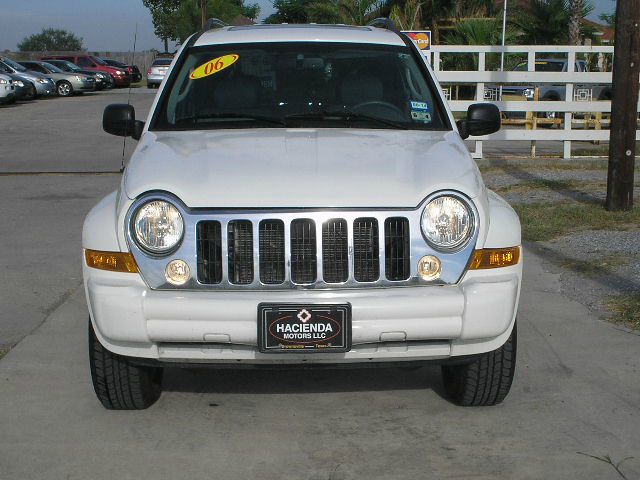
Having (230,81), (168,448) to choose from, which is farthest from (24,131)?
(168,448)

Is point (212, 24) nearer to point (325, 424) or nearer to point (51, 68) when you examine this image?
point (325, 424)

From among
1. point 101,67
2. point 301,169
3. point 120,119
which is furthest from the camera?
point 101,67

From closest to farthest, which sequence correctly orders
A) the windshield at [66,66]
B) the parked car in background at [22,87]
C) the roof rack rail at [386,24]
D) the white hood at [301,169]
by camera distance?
the white hood at [301,169] → the roof rack rail at [386,24] → the parked car in background at [22,87] → the windshield at [66,66]

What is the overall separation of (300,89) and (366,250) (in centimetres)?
163

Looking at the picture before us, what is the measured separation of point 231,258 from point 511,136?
11870mm

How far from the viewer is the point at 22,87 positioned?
33.3 metres

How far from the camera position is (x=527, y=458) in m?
4.19

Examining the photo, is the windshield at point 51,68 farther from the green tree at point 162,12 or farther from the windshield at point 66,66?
the green tree at point 162,12

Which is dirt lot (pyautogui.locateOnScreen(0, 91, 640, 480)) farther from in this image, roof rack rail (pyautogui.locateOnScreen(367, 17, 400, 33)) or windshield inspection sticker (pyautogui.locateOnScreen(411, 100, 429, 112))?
roof rack rail (pyautogui.locateOnScreen(367, 17, 400, 33))

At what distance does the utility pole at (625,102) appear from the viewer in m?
10.4

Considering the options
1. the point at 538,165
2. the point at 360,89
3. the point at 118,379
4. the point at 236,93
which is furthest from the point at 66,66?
the point at 118,379

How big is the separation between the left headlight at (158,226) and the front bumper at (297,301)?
0.16 meters

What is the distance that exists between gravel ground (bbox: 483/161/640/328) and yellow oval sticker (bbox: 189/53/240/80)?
2.86 meters

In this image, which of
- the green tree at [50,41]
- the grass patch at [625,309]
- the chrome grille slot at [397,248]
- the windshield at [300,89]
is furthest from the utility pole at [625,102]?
the green tree at [50,41]
